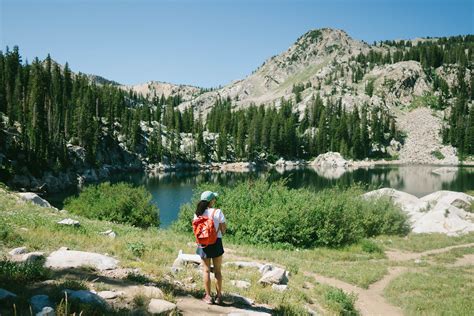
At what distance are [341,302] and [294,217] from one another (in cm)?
1200

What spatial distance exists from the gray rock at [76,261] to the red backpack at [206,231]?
365 cm

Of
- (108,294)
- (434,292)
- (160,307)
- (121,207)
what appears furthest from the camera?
(121,207)

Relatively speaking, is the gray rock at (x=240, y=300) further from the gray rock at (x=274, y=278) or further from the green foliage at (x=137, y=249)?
the green foliage at (x=137, y=249)

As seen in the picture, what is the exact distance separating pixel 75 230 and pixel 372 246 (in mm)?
18679

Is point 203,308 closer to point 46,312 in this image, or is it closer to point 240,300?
point 240,300

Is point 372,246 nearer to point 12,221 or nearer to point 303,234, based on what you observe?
point 303,234

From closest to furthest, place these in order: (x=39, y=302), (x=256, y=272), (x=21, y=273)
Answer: (x=39, y=302), (x=21, y=273), (x=256, y=272)

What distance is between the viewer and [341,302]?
12.9 m

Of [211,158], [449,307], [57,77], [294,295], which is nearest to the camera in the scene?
[294,295]

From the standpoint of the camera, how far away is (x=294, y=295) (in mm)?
11891

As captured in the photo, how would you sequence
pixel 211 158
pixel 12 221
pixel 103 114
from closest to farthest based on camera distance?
pixel 12 221 < pixel 103 114 < pixel 211 158

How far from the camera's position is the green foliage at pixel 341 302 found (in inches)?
489

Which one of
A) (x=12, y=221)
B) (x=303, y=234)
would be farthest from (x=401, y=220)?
(x=12, y=221)

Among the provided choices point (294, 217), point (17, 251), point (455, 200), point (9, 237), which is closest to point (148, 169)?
point (455, 200)
